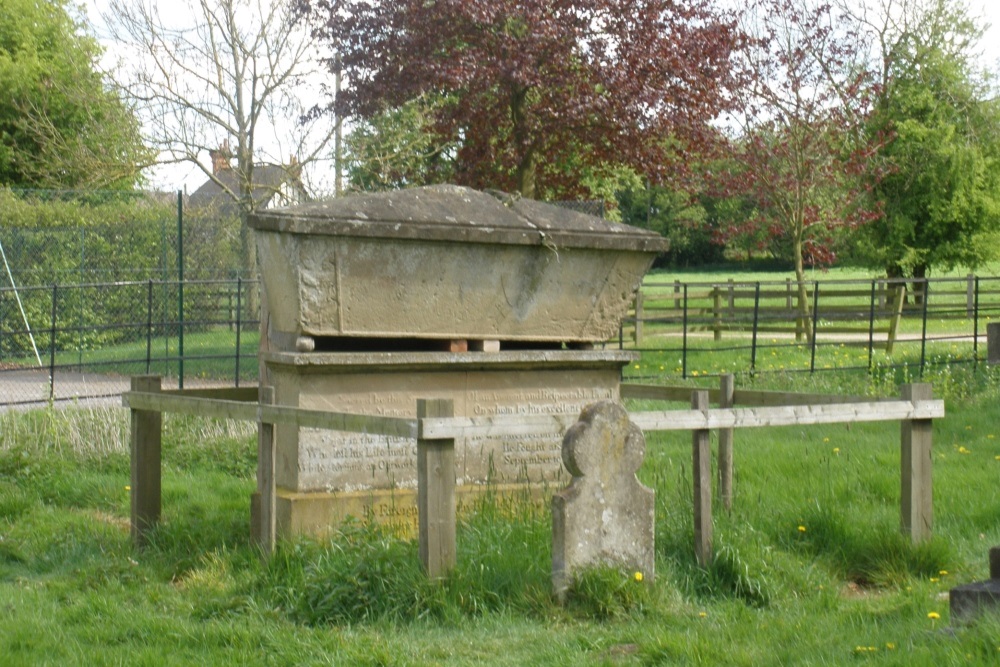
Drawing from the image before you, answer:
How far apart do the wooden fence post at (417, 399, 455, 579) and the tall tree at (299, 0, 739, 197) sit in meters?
9.68

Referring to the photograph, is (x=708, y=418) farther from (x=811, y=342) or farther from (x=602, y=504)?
(x=811, y=342)

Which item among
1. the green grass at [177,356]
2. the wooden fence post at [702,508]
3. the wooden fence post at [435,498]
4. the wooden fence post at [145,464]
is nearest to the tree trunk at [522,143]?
the green grass at [177,356]

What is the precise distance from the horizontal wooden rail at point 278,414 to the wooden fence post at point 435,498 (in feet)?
0.37

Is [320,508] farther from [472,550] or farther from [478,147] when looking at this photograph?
[478,147]

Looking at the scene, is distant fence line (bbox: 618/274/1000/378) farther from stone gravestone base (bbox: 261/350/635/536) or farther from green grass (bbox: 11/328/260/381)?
green grass (bbox: 11/328/260/381)

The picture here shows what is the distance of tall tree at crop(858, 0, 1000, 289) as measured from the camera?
36.6 meters

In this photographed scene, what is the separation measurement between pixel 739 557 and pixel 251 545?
9.16 ft

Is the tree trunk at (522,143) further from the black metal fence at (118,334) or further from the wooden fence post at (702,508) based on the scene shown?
the wooden fence post at (702,508)

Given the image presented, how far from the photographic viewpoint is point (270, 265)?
806cm

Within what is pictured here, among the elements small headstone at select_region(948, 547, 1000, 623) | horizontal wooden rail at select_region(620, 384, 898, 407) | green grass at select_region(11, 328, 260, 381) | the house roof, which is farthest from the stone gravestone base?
the house roof

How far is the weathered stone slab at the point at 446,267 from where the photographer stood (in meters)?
7.72

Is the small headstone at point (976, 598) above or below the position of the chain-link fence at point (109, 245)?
below

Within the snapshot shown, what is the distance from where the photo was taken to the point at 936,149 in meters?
36.9

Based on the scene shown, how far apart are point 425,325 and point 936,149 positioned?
32.2 m
